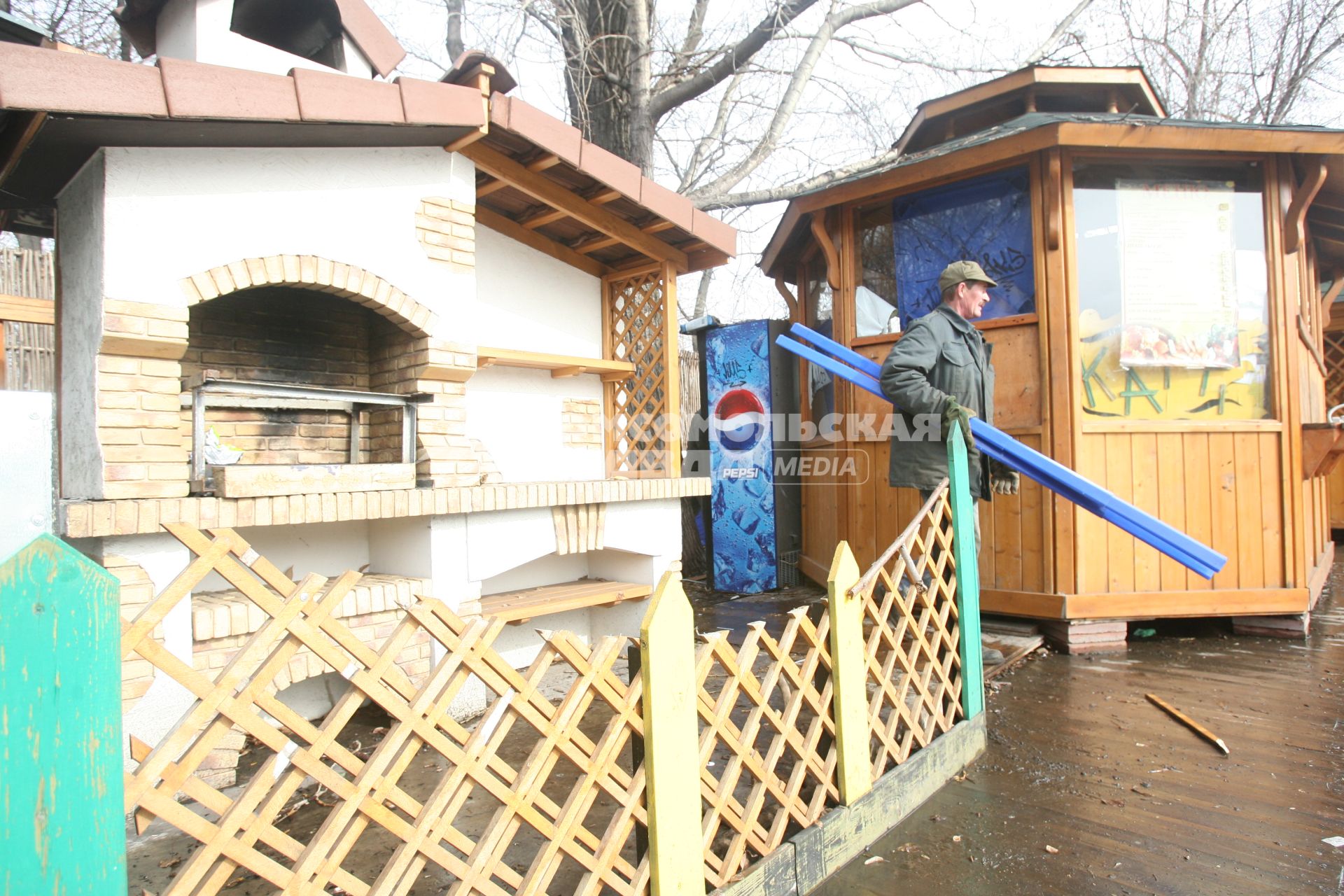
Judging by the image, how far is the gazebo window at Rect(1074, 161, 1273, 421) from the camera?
511cm

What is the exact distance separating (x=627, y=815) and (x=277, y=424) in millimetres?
3376

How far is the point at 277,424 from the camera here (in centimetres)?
432

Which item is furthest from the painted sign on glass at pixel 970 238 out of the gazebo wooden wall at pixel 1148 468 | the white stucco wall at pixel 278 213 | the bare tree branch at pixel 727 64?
the bare tree branch at pixel 727 64

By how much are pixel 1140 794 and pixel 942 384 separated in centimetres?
205

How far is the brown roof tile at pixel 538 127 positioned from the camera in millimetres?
4020

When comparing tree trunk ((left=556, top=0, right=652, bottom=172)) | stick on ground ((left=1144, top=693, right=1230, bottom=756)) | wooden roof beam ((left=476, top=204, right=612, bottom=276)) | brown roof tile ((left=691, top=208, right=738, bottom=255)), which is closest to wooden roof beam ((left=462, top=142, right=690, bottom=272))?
brown roof tile ((left=691, top=208, right=738, bottom=255))

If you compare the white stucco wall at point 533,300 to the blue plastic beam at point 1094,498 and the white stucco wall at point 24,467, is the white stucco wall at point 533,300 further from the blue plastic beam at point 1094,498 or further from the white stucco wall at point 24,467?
the white stucco wall at point 24,467

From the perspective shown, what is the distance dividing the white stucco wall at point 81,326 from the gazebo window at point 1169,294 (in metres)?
5.49

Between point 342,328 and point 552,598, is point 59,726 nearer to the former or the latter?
point 552,598

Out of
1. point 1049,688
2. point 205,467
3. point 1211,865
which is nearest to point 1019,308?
point 1049,688

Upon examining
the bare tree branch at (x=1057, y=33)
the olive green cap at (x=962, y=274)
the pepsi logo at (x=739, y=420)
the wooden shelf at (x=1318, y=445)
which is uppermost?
the bare tree branch at (x=1057, y=33)

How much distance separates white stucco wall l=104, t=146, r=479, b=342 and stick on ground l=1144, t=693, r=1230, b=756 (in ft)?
13.7

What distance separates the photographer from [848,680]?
263 cm

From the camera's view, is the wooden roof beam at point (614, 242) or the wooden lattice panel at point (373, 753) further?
the wooden roof beam at point (614, 242)
